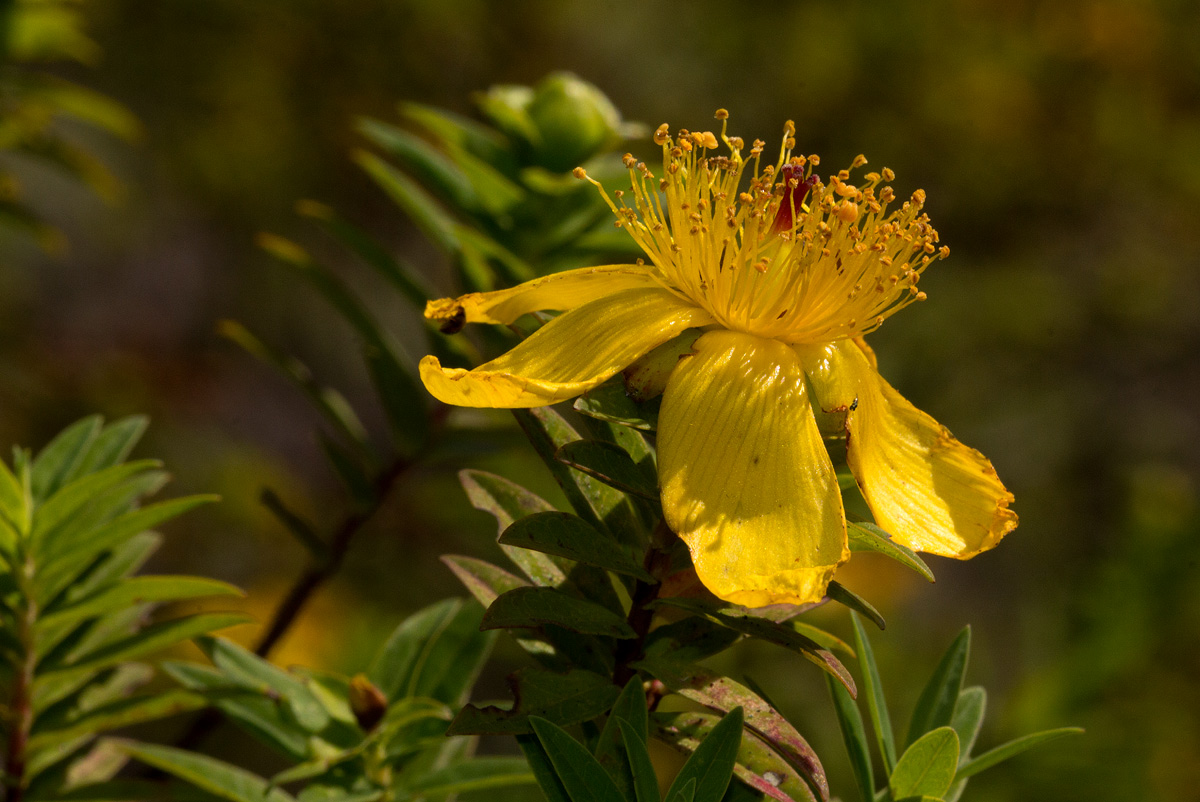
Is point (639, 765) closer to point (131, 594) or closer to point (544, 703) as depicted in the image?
point (544, 703)

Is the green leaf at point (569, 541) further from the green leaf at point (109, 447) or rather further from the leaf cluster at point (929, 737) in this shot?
the green leaf at point (109, 447)

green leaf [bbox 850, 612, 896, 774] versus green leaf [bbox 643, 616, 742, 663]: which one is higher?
green leaf [bbox 643, 616, 742, 663]

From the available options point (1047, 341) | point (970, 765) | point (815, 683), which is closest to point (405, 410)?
point (970, 765)

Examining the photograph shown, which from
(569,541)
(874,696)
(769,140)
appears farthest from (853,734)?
(769,140)

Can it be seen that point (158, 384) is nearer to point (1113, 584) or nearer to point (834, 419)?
point (1113, 584)

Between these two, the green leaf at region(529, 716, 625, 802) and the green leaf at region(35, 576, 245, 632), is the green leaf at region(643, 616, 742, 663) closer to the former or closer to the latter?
the green leaf at region(529, 716, 625, 802)

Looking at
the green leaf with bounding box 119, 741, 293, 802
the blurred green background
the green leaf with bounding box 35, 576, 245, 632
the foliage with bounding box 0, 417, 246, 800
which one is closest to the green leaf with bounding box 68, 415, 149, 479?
the foliage with bounding box 0, 417, 246, 800

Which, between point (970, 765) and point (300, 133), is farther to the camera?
point (300, 133)

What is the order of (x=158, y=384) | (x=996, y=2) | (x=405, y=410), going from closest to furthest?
(x=405, y=410), (x=158, y=384), (x=996, y=2)
